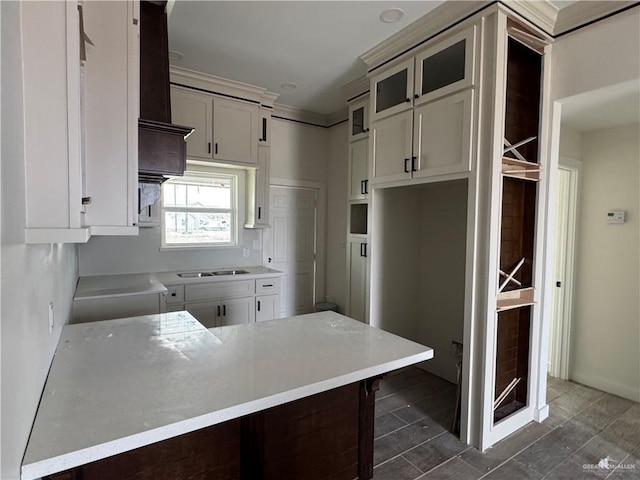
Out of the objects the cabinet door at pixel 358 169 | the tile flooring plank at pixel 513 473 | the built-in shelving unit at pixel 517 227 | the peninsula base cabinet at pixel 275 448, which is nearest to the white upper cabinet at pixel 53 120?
the peninsula base cabinet at pixel 275 448

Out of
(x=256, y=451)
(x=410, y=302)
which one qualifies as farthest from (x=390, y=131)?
(x=256, y=451)

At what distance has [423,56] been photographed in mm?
2492

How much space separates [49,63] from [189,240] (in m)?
3.14

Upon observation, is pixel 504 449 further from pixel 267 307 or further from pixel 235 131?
pixel 235 131

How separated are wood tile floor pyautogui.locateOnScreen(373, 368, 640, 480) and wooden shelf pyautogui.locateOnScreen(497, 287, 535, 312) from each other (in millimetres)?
939

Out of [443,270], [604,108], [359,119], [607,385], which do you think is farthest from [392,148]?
[607,385]

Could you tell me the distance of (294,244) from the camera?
451 cm

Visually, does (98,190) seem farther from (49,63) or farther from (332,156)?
(332,156)

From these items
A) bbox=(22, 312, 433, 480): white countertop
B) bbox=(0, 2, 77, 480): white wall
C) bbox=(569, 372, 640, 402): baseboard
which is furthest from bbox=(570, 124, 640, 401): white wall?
bbox=(0, 2, 77, 480): white wall

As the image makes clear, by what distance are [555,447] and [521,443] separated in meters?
0.21

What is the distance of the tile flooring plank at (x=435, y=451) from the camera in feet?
7.09

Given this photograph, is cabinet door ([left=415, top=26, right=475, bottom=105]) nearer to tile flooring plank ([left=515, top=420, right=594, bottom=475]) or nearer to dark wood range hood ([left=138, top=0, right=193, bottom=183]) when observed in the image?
dark wood range hood ([left=138, top=0, right=193, bottom=183])

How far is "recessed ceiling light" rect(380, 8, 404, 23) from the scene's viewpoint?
2301 mm

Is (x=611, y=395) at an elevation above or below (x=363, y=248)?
below
